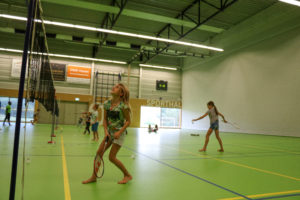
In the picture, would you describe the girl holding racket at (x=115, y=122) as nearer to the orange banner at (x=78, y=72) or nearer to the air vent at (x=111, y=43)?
the air vent at (x=111, y=43)

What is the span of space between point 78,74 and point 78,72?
27 centimetres

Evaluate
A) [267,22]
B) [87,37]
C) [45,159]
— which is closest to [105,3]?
[87,37]

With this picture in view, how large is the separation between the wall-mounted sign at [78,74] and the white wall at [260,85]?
15.1m

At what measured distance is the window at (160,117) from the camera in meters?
31.1

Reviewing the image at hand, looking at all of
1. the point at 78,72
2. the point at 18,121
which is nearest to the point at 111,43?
the point at 78,72

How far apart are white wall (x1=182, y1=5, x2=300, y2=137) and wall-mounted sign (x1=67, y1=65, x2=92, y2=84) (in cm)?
1510

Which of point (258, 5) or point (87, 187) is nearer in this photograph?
point (87, 187)

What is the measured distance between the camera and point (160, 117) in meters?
31.9

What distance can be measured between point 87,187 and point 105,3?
56.7 ft

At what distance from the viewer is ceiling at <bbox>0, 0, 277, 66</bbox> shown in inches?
677

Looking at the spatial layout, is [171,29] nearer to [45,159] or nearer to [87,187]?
[45,159]

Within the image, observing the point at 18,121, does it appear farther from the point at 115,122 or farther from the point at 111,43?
the point at 111,43

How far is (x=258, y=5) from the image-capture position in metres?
17.5

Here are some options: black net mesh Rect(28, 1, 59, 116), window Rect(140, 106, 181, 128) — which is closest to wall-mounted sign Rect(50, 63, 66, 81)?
window Rect(140, 106, 181, 128)
